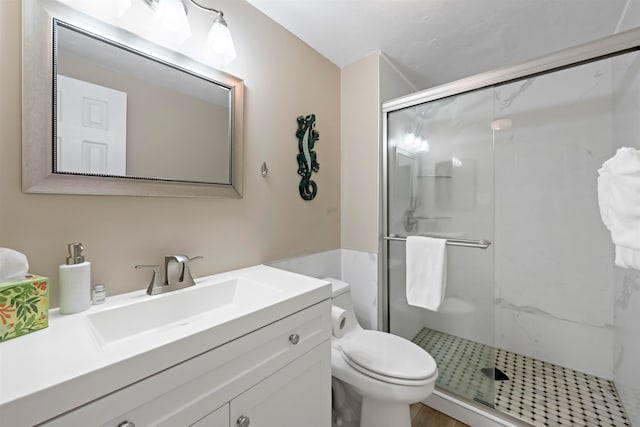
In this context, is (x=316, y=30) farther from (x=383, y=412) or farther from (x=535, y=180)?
(x=383, y=412)

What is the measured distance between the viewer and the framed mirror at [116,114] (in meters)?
0.78

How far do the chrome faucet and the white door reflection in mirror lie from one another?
37 cm

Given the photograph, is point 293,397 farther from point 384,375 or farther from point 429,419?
point 429,419

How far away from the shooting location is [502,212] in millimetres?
2037

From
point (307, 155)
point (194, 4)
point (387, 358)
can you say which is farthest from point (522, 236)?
point (194, 4)

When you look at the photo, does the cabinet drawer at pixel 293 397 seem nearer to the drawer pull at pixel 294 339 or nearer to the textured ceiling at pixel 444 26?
the drawer pull at pixel 294 339

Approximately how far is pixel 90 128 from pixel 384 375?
1.48m

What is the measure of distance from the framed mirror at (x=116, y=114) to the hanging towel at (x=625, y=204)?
147cm

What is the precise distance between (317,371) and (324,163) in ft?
4.08

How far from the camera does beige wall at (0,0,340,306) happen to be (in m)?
0.75

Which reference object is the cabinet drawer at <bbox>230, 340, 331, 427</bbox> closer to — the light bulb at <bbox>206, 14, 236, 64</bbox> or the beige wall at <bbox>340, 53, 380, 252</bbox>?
the beige wall at <bbox>340, 53, 380, 252</bbox>

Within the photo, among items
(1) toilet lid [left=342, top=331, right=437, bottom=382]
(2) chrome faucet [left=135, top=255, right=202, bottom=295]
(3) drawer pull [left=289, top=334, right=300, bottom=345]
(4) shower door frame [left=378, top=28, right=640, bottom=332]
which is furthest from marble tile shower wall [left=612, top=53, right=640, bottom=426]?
(2) chrome faucet [left=135, top=255, right=202, bottom=295]

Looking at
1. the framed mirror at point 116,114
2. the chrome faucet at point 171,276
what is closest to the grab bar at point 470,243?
the framed mirror at point 116,114

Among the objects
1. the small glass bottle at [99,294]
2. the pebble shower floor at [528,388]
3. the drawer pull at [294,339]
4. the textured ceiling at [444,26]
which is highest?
the textured ceiling at [444,26]
